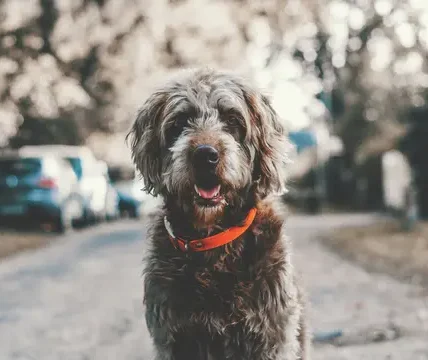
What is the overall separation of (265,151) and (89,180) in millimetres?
20485

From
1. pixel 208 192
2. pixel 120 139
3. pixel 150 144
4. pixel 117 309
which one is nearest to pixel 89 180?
pixel 120 139

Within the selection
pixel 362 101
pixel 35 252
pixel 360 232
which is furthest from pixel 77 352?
pixel 362 101

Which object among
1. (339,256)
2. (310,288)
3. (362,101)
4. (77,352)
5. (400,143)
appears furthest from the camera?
(362,101)

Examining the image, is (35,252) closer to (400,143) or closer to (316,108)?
(400,143)

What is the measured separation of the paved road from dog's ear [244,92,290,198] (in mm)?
2172

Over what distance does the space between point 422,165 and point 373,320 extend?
549 inches

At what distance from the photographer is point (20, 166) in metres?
19.4

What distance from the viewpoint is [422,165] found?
20797 mm

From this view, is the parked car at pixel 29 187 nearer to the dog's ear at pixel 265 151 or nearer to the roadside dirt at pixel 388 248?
the roadside dirt at pixel 388 248

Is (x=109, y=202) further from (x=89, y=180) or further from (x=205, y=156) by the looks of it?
(x=205, y=156)

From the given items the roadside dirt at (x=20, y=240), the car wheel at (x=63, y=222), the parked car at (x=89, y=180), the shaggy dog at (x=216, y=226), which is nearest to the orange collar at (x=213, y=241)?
the shaggy dog at (x=216, y=226)

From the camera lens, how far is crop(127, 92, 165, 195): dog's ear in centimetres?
426

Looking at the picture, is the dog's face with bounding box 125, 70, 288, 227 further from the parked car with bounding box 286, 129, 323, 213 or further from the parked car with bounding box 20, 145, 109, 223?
the parked car with bounding box 286, 129, 323, 213

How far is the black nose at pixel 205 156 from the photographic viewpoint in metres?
4.00
